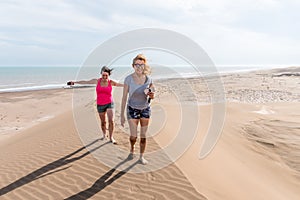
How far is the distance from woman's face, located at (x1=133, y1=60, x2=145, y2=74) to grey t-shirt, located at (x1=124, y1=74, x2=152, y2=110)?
20 cm

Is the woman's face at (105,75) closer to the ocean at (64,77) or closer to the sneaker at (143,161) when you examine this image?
the ocean at (64,77)

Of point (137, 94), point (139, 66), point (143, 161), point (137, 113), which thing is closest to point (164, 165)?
point (143, 161)

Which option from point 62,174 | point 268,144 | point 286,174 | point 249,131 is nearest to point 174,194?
point 62,174

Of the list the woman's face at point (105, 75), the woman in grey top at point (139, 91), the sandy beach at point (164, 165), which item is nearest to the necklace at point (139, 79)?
the woman in grey top at point (139, 91)

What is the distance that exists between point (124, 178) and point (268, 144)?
16.8 feet

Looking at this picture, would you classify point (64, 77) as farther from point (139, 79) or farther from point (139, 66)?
point (139, 66)

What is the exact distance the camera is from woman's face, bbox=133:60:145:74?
4.70m

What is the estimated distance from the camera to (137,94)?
4.80 metres

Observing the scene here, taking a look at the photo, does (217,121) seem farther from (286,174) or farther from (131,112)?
(131,112)

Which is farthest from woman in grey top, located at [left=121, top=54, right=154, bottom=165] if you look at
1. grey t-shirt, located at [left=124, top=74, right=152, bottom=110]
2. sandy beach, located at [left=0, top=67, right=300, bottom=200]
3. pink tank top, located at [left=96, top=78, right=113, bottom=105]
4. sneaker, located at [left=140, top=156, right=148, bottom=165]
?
pink tank top, located at [left=96, top=78, right=113, bottom=105]

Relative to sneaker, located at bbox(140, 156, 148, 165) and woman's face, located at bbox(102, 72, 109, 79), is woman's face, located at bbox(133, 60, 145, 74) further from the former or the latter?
sneaker, located at bbox(140, 156, 148, 165)

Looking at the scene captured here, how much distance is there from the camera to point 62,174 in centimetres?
531

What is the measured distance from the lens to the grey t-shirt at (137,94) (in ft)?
15.8

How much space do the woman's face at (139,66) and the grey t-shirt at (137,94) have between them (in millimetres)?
199
